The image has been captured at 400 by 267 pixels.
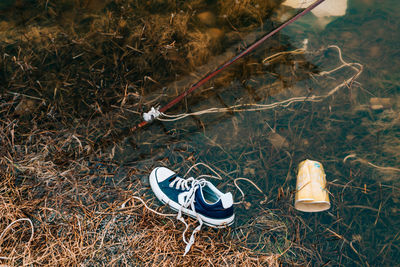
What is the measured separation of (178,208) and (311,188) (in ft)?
3.20

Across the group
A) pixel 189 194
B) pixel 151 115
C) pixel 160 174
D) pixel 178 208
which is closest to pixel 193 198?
pixel 189 194

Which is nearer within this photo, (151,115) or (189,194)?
(189,194)

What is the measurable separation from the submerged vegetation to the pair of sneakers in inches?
4.1

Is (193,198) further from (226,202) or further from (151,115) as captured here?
(151,115)

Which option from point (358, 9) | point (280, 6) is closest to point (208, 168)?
point (280, 6)

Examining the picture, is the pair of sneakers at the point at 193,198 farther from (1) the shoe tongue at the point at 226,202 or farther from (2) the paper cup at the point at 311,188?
(2) the paper cup at the point at 311,188

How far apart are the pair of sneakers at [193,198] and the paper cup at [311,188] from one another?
52 cm

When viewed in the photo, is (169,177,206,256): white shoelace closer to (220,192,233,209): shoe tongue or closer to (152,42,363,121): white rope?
(220,192,233,209): shoe tongue

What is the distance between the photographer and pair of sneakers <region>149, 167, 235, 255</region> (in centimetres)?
191

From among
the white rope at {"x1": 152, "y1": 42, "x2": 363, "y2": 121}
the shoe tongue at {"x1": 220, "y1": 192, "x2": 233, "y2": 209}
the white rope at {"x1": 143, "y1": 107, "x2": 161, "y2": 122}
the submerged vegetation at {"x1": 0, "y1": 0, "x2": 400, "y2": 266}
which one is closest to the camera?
the shoe tongue at {"x1": 220, "y1": 192, "x2": 233, "y2": 209}

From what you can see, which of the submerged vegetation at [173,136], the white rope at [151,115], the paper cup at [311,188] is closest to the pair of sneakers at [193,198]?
the submerged vegetation at [173,136]

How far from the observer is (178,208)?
2.07 metres

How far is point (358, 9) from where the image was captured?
2.66 meters

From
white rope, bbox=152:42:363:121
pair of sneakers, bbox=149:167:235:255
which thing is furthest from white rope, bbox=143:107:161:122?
pair of sneakers, bbox=149:167:235:255
